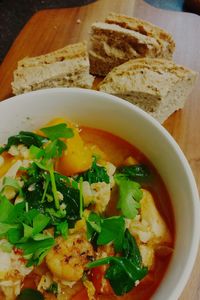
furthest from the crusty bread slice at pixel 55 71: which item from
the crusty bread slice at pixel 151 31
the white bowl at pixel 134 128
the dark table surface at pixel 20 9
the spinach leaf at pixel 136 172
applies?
the dark table surface at pixel 20 9

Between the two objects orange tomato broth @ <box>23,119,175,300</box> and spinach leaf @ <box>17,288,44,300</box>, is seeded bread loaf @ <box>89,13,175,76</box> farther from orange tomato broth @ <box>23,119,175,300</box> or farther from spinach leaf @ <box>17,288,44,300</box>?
spinach leaf @ <box>17,288,44,300</box>

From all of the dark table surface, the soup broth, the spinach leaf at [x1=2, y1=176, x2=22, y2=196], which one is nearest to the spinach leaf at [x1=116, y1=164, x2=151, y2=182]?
the soup broth

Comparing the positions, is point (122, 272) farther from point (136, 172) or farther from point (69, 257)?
point (136, 172)

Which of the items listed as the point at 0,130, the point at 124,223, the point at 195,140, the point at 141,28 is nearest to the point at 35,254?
the point at 124,223

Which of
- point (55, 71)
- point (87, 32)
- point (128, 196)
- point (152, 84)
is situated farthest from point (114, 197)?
point (87, 32)

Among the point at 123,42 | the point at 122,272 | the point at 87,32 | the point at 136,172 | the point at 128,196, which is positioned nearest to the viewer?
the point at 122,272
